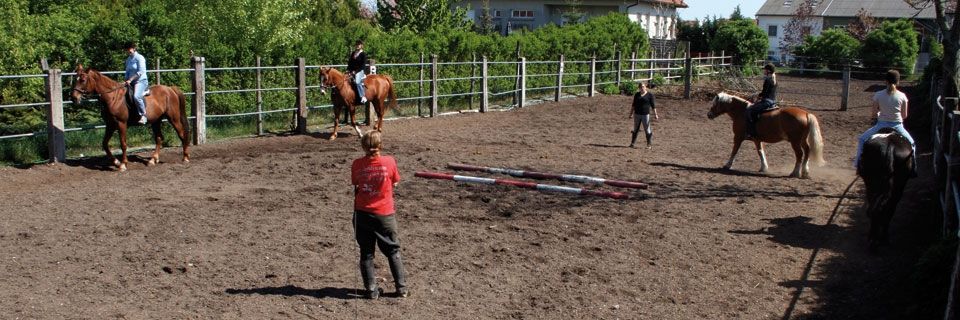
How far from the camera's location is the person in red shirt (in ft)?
22.5

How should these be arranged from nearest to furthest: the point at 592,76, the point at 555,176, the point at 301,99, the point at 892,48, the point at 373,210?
the point at 373,210 → the point at 555,176 → the point at 301,99 → the point at 592,76 → the point at 892,48

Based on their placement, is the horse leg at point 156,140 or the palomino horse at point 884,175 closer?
the palomino horse at point 884,175

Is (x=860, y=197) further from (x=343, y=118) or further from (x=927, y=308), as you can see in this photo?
(x=343, y=118)

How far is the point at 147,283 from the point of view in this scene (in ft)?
23.5

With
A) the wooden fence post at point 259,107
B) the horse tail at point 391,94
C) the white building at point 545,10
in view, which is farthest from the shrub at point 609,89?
the white building at point 545,10

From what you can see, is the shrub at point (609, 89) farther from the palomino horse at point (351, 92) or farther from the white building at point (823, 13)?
the white building at point (823, 13)

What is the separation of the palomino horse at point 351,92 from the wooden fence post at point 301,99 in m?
0.56

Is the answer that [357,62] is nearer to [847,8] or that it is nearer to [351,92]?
[351,92]

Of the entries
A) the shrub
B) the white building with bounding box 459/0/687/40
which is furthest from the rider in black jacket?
the white building with bounding box 459/0/687/40

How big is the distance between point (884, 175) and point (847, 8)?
60.1 m

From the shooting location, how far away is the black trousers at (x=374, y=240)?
6871 mm

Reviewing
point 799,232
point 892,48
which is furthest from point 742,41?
point 799,232

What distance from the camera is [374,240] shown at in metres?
6.98

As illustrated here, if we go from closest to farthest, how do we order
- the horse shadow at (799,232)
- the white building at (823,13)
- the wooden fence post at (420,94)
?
the horse shadow at (799,232) < the wooden fence post at (420,94) < the white building at (823,13)
